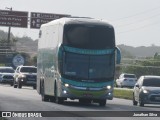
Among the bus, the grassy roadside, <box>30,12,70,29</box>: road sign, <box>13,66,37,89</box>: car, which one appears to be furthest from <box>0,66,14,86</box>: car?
the bus

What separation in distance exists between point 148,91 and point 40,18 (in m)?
38.9

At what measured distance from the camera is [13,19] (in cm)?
7800

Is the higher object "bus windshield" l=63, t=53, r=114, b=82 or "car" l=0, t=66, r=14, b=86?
"bus windshield" l=63, t=53, r=114, b=82

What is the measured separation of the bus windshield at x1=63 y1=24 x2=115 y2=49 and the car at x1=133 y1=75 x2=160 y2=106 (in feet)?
11.8

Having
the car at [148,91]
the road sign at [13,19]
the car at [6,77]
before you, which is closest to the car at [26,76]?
the car at [6,77]

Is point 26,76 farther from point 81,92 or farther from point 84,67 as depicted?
point 81,92

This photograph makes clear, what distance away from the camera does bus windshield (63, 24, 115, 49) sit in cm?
3734

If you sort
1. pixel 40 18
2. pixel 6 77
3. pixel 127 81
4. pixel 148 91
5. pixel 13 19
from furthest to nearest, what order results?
pixel 127 81
pixel 13 19
pixel 40 18
pixel 6 77
pixel 148 91

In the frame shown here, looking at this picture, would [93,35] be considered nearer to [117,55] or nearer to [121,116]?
[117,55]

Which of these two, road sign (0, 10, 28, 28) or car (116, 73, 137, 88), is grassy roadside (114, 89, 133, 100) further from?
car (116, 73, 137, 88)

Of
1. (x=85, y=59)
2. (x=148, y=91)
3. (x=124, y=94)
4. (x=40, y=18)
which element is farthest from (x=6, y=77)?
(x=85, y=59)

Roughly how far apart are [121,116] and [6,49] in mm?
105616

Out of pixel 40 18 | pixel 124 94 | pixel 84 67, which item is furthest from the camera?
pixel 40 18

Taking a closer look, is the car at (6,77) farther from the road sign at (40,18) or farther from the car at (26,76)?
the car at (26,76)
